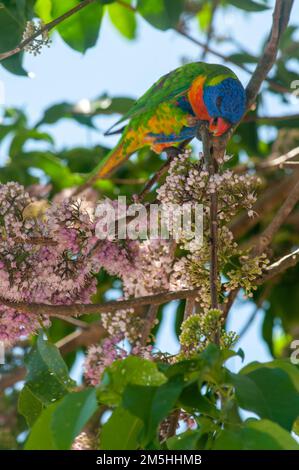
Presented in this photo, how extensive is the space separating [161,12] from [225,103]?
74 cm

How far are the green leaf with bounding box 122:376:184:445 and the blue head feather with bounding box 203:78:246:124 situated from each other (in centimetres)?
141

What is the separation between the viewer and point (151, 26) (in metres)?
3.36

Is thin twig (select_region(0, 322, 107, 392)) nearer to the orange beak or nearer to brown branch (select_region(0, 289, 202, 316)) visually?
the orange beak

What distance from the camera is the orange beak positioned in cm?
279

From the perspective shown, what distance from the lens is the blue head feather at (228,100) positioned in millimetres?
2822

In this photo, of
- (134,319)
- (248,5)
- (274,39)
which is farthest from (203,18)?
(134,319)

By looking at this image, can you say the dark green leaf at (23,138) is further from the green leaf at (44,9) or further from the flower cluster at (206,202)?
the flower cluster at (206,202)

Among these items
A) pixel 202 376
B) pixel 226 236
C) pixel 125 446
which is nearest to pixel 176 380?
pixel 202 376

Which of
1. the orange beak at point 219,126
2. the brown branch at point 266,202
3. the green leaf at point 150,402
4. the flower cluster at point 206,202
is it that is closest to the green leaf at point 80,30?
the orange beak at point 219,126

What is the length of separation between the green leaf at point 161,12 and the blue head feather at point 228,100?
56 centimetres

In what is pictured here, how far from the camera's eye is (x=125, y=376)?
5.52 ft

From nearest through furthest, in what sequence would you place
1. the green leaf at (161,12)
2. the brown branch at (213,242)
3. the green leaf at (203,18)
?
the brown branch at (213,242)
the green leaf at (161,12)
the green leaf at (203,18)

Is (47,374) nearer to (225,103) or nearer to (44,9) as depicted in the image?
(225,103)

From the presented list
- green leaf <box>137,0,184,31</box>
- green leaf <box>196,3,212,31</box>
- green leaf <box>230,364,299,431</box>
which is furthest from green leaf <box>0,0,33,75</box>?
green leaf <box>196,3,212,31</box>
